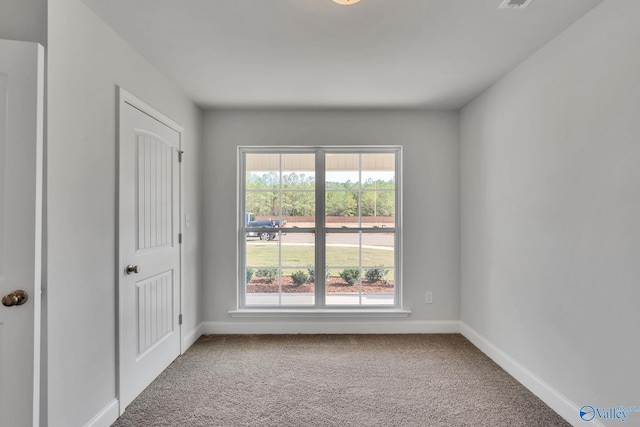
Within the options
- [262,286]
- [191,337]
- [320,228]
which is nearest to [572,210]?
[320,228]

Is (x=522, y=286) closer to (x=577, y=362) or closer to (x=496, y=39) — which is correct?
(x=577, y=362)

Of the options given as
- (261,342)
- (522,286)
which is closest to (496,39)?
(522,286)

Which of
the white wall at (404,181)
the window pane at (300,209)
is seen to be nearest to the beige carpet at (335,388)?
the white wall at (404,181)

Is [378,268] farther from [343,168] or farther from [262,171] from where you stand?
[262,171]

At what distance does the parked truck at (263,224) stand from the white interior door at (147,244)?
0.85 metres

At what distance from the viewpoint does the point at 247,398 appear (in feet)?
7.27

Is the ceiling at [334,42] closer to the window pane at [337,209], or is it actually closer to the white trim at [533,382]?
the window pane at [337,209]

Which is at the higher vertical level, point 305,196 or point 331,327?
point 305,196

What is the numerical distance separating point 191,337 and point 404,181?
2.69 meters

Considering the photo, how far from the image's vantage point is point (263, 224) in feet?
11.6

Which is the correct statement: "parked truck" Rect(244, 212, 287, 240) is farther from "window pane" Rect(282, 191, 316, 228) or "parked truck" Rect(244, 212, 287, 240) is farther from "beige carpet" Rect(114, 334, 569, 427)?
"beige carpet" Rect(114, 334, 569, 427)

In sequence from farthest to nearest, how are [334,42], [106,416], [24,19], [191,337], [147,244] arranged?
[191,337] < [147,244] < [334,42] < [106,416] < [24,19]

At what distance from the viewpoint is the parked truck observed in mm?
3537

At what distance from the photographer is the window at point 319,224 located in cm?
352
